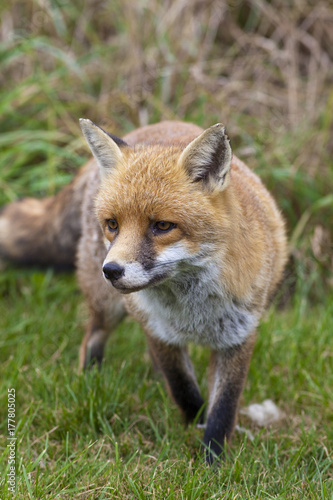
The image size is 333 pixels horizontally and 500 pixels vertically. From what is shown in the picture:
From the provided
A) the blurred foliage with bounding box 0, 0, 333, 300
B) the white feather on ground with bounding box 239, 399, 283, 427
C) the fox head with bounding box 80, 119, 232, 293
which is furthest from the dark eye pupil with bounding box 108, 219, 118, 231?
the blurred foliage with bounding box 0, 0, 333, 300

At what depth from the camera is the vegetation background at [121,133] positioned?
10.2 ft

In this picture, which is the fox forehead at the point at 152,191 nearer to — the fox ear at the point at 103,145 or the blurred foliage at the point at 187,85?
the fox ear at the point at 103,145

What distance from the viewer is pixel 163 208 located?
2754mm

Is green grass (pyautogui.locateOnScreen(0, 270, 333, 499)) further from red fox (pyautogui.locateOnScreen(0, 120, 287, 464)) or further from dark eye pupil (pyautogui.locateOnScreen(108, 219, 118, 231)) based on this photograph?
dark eye pupil (pyautogui.locateOnScreen(108, 219, 118, 231))

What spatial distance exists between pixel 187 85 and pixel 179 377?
3983 mm

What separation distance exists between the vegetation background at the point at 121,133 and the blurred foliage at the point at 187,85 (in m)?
0.02

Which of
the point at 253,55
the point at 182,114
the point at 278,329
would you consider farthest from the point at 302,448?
the point at 253,55

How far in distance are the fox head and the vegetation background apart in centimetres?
104

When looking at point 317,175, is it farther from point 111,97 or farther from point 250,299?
point 250,299

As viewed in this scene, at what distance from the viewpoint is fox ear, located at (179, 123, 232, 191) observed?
2.80 meters

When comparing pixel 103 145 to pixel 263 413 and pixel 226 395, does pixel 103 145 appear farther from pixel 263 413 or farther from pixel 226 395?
pixel 263 413

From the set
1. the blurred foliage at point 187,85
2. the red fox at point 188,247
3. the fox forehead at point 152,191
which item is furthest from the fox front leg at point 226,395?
the blurred foliage at point 187,85

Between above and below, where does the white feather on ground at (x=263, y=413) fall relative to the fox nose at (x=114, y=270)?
below

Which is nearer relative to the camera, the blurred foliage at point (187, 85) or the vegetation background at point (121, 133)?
the vegetation background at point (121, 133)
